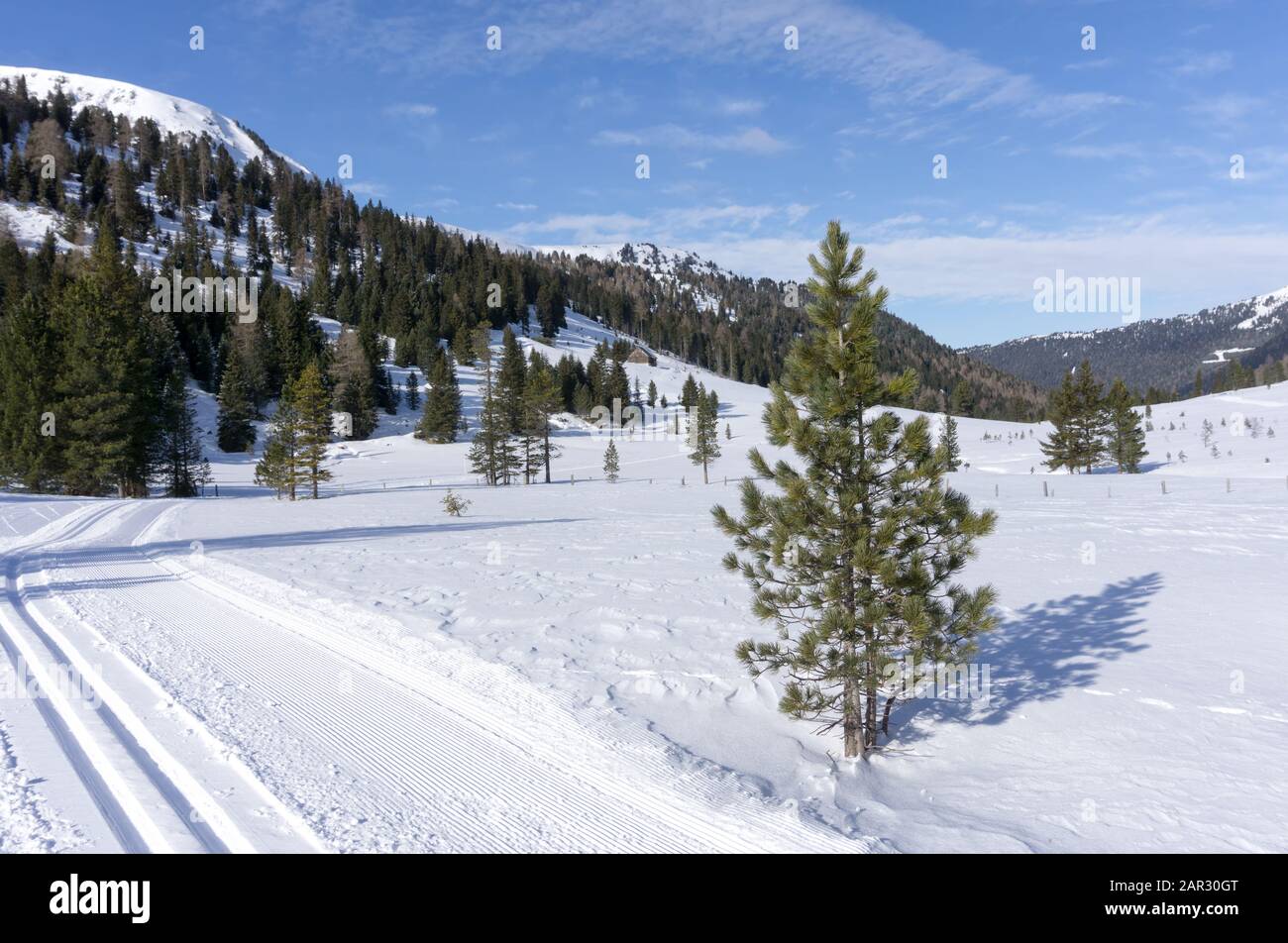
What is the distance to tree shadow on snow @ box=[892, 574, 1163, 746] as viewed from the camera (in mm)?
8453

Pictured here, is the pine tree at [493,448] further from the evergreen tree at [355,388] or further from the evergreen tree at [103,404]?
the evergreen tree at [355,388]

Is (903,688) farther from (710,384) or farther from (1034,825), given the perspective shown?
(710,384)

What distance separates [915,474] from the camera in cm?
668

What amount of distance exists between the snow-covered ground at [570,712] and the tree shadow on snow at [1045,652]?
57mm

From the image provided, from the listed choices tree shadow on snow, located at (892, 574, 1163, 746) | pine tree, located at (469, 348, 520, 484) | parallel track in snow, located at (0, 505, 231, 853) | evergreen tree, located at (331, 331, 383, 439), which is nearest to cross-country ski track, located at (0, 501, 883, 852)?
parallel track in snow, located at (0, 505, 231, 853)

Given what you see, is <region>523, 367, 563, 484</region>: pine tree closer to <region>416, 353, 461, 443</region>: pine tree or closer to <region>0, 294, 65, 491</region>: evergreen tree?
<region>416, 353, 461, 443</region>: pine tree

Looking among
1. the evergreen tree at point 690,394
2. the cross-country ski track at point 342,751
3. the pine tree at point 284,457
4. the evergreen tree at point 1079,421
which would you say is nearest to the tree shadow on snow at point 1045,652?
the cross-country ski track at point 342,751

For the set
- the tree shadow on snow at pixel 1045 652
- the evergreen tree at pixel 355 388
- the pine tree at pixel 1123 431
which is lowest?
the tree shadow on snow at pixel 1045 652

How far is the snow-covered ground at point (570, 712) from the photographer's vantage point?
520 cm

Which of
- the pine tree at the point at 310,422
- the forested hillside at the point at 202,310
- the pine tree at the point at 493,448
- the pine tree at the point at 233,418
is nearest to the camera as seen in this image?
the forested hillside at the point at 202,310

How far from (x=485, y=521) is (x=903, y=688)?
68.7ft

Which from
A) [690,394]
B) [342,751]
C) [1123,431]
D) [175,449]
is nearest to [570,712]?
[342,751]

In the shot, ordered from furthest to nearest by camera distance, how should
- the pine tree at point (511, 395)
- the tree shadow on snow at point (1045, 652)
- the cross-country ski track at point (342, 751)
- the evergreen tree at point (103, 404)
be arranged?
1. the pine tree at point (511, 395)
2. the evergreen tree at point (103, 404)
3. the tree shadow on snow at point (1045, 652)
4. the cross-country ski track at point (342, 751)

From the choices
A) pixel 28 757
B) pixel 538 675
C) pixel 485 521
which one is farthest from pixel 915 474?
pixel 485 521
